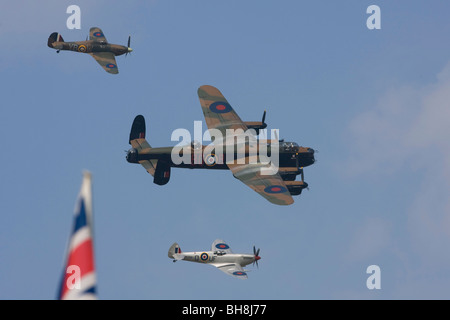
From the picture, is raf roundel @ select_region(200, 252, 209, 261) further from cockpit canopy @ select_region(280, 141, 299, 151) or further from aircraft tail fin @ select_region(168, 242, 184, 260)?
cockpit canopy @ select_region(280, 141, 299, 151)

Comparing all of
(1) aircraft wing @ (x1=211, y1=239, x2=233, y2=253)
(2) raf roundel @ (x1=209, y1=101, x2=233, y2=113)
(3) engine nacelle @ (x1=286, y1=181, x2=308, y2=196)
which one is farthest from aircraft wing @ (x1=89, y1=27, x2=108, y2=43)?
(3) engine nacelle @ (x1=286, y1=181, x2=308, y2=196)

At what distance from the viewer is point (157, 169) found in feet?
195

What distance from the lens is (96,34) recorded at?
84688mm

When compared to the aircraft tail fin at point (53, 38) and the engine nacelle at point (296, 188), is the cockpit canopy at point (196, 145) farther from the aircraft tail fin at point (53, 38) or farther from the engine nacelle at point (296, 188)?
the aircraft tail fin at point (53, 38)

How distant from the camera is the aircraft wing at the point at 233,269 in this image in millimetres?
56688

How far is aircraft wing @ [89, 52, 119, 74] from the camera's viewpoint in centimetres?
7731

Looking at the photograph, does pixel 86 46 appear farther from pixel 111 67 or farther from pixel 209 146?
pixel 209 146

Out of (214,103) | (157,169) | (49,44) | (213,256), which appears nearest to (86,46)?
(49,44)

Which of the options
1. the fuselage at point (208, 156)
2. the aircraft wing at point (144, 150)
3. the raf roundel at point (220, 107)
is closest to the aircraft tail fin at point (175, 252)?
the aircraft wing at point (144, 150)

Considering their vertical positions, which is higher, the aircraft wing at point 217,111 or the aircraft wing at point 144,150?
the aircraft wing at point 217,111

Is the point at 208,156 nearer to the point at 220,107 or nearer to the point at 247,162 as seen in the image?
the point at 247,162

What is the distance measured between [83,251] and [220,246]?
1934 inches

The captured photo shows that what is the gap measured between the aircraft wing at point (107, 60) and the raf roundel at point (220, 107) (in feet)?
50.6

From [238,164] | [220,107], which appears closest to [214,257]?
[238,164]
